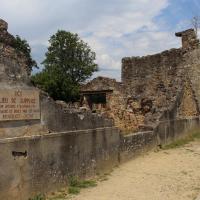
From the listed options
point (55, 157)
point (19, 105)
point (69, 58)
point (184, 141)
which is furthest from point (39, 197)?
point (69, 58)

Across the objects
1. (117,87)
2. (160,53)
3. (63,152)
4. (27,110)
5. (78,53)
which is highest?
(78,53)

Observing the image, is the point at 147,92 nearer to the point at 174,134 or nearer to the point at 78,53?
the point at 174,134

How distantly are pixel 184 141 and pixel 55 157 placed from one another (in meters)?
8.91

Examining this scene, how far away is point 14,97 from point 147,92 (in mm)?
15095

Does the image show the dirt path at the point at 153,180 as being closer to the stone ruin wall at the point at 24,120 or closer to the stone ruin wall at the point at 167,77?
the stone ruin wall at the point at 24,120

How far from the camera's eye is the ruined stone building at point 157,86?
19000 mm

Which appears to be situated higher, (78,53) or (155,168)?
(78,53)

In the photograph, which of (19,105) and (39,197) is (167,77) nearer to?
(19,105)

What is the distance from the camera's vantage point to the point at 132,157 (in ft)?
36.0

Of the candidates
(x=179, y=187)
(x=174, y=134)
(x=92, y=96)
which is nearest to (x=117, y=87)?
(x=92, y=96)

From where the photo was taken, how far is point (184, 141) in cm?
1534

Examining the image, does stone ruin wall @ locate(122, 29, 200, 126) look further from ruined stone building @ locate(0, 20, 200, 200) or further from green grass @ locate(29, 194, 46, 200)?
green grass @ locate(29, 194, 46, 200)

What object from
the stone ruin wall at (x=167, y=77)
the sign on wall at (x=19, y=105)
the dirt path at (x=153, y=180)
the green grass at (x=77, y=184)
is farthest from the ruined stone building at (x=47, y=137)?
the stone ruin wall at (x=167, y=77)

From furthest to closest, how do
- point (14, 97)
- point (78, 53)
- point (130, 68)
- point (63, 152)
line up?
point (78, 53) < point (130, 68) < point (63, 152) < point (14, 97)
